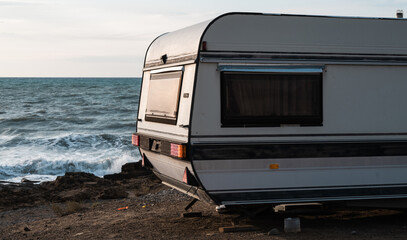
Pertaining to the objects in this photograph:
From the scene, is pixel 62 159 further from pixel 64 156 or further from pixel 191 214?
pixel 191 214

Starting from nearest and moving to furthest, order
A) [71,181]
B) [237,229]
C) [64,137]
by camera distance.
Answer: [237,229] < [71,181] < [64,137]

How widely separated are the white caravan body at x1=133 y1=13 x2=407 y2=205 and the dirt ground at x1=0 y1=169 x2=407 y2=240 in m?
0.49

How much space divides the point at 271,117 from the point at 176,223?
2.26 m

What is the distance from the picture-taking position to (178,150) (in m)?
7.31

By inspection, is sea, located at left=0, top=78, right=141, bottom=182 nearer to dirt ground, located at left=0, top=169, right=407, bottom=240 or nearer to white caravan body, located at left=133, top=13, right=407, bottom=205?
dirt ground, located at left=0, top=169, right=407, bottom=240

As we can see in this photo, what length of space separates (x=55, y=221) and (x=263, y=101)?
4152 millimetres

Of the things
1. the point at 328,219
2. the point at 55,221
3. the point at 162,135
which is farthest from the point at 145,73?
the point at 328,219

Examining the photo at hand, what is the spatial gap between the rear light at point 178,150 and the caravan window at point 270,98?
57cm

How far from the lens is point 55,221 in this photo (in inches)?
380

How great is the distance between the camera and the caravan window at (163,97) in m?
7.76

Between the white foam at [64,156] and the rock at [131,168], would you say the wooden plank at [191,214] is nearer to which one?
the rock at [131,168]

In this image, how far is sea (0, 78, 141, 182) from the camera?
19.2m

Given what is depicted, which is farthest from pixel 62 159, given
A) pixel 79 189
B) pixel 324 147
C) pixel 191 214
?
pixel 324 147

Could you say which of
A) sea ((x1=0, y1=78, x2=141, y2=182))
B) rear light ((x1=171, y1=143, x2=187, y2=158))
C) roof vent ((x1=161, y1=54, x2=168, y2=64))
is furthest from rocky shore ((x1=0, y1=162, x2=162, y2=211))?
rear light ((x1=171, y1=143, x2=187, y2=158))
